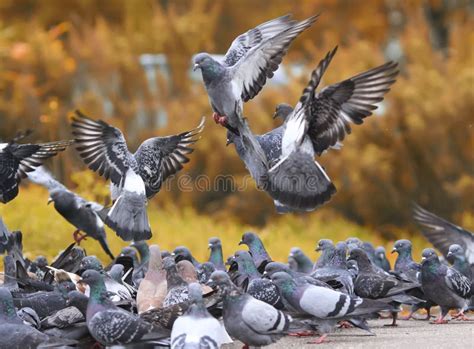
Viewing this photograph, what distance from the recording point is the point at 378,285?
28.1ft

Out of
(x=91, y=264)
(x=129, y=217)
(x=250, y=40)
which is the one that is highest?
(x=250, y=40)

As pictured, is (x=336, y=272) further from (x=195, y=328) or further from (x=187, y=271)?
(x=195, y=328)

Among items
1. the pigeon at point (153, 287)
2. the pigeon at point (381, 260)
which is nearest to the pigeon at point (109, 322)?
the pigeon at point (153, 287)

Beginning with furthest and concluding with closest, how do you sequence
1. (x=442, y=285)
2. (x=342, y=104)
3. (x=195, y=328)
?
(x=442, y=285), (x=342, y=104), (x=195, y=328)

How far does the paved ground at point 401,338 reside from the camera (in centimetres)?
741

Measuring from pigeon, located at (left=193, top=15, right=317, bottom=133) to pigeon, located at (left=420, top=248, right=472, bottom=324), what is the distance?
1936 millimetres

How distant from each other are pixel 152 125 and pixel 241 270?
9547mm

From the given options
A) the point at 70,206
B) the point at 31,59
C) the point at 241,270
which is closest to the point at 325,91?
the point at 241,270

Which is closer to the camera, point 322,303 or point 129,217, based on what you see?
point 322,303

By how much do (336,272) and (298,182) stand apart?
794 mm

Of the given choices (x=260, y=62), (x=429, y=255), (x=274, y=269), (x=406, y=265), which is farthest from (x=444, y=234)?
(x=260, y=62)

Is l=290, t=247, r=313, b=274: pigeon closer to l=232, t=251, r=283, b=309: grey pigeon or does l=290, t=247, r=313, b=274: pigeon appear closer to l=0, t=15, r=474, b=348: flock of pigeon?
l=0, t=15, r=474, b=348: flock of pigeon

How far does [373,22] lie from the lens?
70.8 ft

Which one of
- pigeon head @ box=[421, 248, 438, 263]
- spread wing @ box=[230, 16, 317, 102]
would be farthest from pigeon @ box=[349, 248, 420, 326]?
spread wing @ box=[230, 16, 317, 102]
